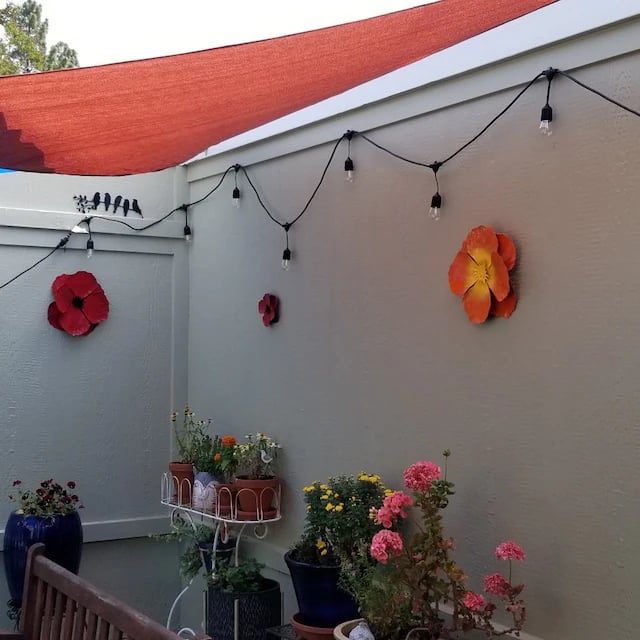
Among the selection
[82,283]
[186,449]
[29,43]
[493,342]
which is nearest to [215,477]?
[186,449]

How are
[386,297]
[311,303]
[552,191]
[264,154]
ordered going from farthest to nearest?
[264,154] < [311,303] < [386,297] < [552,191]

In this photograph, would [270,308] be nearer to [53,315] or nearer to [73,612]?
[53,315]

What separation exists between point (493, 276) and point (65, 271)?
2.66m

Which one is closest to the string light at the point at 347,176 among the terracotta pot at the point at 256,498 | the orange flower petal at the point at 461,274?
the orange flower petal at the point at 461,274

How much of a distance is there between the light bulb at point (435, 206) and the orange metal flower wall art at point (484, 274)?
19cm

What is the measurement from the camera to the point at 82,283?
15.4 ft

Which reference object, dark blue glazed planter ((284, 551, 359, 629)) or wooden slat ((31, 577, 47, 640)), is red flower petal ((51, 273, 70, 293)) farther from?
dark blue glazed planter ((284, 551, 359, 629))

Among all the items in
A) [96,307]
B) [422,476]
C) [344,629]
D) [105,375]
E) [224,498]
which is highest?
[96,307]

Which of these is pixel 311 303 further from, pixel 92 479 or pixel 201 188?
pixel 92 479

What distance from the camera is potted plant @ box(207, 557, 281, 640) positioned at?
12.3ft

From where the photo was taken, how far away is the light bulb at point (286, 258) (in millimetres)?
4008

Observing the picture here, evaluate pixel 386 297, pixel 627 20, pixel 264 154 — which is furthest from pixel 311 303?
pixel 627 20

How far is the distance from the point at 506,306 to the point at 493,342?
138 millimetres

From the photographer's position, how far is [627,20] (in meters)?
2.45
